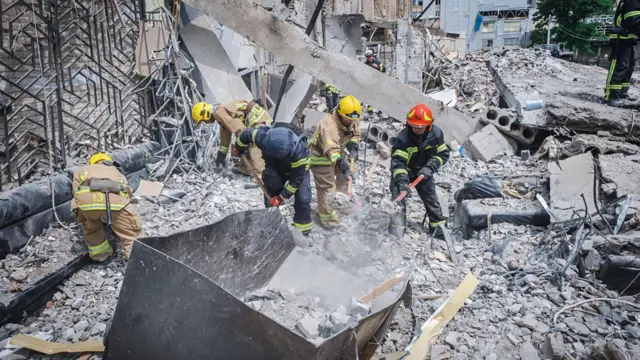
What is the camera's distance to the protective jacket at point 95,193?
3799 mm

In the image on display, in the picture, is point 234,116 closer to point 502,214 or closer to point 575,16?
point 502,214

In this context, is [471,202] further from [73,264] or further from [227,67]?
[227,67]

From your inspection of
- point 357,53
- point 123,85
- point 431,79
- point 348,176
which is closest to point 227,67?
point 123,85

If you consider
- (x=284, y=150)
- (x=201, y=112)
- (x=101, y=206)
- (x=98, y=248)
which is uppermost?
Result: (x=201, y=112)

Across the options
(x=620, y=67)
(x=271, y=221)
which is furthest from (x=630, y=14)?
(x=271, y=221)

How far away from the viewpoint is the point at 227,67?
23.9ft

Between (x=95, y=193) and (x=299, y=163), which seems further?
(x=299, y=163)

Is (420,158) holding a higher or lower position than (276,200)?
higher

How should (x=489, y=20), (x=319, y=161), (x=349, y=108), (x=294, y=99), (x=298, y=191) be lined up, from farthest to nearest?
(x=489, y=20), (x=294, y=99), (x=319, y=161), (x=349, y=108), (x=298, y=191)

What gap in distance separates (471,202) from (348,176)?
1.47 m

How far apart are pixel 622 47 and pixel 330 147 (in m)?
4.76

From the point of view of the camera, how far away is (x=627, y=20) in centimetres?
589

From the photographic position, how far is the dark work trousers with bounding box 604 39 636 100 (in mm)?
6137

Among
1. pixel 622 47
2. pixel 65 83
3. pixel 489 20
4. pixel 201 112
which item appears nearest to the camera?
pixel 65 83
